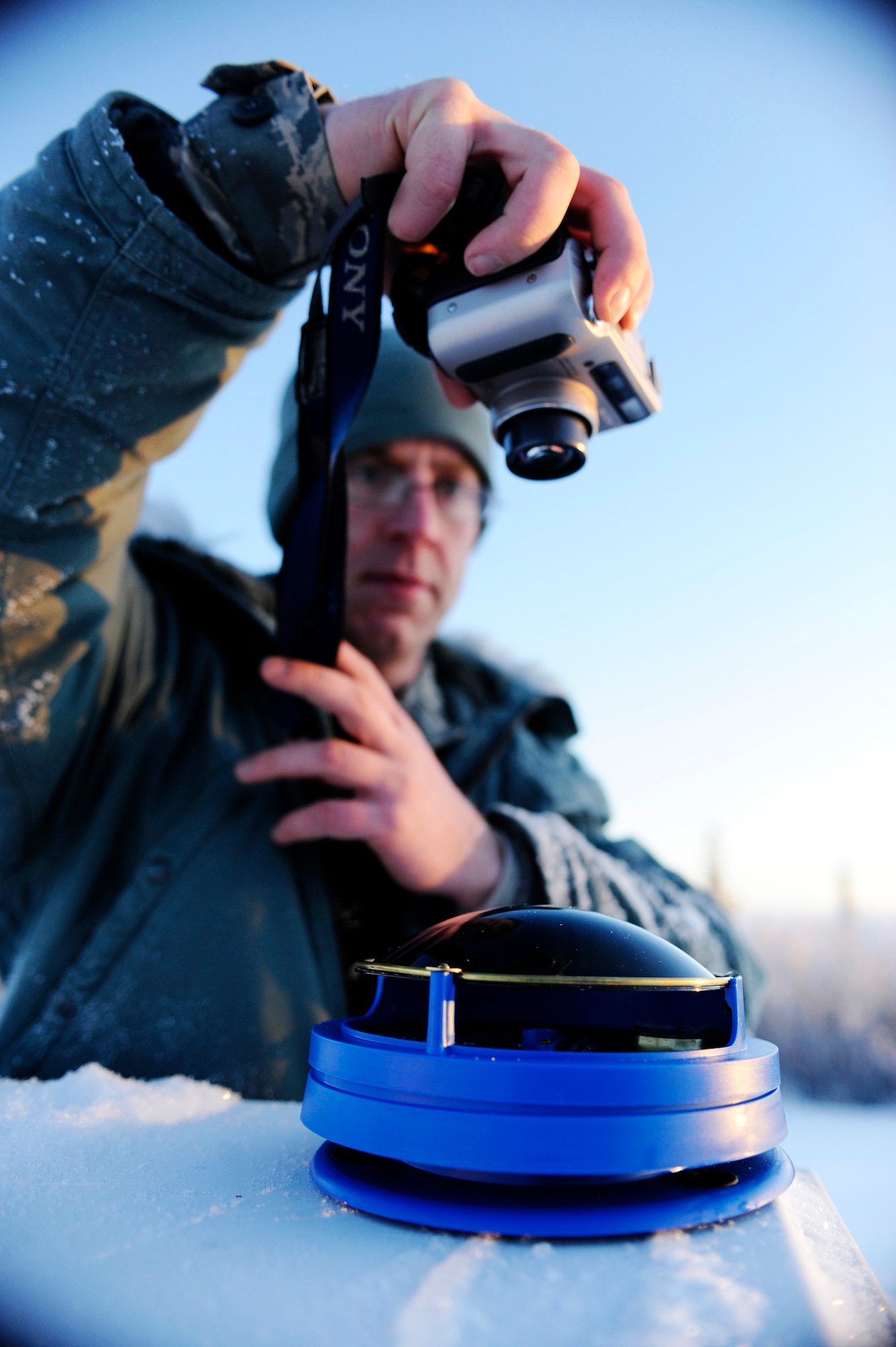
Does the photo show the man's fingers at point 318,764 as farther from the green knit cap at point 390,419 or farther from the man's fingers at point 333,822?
the green knit cap at point 390,419

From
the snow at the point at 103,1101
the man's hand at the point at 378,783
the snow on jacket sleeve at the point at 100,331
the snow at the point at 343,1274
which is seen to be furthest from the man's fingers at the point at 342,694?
the snow at the point at 343,1274

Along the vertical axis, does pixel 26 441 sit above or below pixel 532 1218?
above

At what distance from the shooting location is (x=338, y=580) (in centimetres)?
82

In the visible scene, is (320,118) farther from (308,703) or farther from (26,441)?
(308,703)

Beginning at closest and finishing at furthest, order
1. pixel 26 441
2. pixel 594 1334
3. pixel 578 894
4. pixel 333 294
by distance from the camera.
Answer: pixel 594 1334
pixel 333 294
pixel 26 441
pixel 578 894

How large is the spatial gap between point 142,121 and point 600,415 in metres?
0.51

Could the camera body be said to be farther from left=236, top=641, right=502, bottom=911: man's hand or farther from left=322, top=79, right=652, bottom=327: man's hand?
left=236, top=641, right=502, bottom=911: man's hand

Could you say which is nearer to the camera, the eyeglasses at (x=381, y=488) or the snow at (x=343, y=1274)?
the snow at (x=343, y=1274)

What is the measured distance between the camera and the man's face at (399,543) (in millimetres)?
1307

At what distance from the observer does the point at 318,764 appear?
3.10 ft

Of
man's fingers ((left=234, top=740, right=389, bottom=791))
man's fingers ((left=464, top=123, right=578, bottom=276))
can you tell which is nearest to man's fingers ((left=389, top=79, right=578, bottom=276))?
man's fingers ((left=464, top=123, right=578, bottom=276))

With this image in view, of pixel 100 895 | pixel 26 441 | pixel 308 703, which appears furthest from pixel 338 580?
pixel 100 895

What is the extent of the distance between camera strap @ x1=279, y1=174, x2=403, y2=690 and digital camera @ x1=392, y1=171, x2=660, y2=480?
0.04 metres

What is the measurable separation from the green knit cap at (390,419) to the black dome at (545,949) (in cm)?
94
